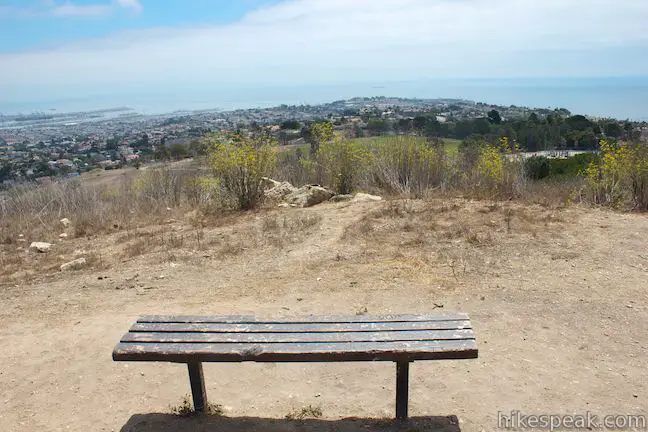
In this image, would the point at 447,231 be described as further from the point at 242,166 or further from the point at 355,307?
the point at 242,166

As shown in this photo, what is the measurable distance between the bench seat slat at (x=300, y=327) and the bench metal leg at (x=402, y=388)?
222 millimetres

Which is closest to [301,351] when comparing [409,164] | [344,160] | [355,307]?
[355,307]

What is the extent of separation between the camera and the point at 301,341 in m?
2.84

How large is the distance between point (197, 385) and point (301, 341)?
0.79 meters

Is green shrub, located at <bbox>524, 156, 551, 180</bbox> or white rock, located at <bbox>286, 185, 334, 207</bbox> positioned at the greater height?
white rock, located at <bbox>286, 185, 334, 207</bbox>

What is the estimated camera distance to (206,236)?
7508mm

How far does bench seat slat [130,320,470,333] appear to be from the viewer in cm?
296

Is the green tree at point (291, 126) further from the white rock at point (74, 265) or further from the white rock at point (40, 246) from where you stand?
the white rock at point (74, 265)

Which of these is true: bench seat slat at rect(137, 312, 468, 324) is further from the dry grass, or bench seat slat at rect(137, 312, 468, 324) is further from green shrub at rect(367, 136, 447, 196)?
green shrub at rect(367, 136, 447, 196)

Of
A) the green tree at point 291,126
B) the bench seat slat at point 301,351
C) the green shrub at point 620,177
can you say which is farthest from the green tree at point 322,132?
the green tree at point 291,126

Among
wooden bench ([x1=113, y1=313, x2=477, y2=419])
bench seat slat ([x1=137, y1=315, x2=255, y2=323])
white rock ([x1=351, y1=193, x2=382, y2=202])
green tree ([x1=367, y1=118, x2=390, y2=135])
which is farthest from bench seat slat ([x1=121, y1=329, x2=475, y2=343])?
green tree ([x1=367, y1=118, x2=390, y2=135])

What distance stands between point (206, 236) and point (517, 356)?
16.7 feet

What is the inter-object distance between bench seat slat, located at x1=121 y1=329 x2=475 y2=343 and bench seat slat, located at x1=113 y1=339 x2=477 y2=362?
4cm

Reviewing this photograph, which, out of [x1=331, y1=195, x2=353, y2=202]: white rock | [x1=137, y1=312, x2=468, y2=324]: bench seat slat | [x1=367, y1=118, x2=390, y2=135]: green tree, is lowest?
[x1=331, y1=195, x2=353, y2=202]: white rock
